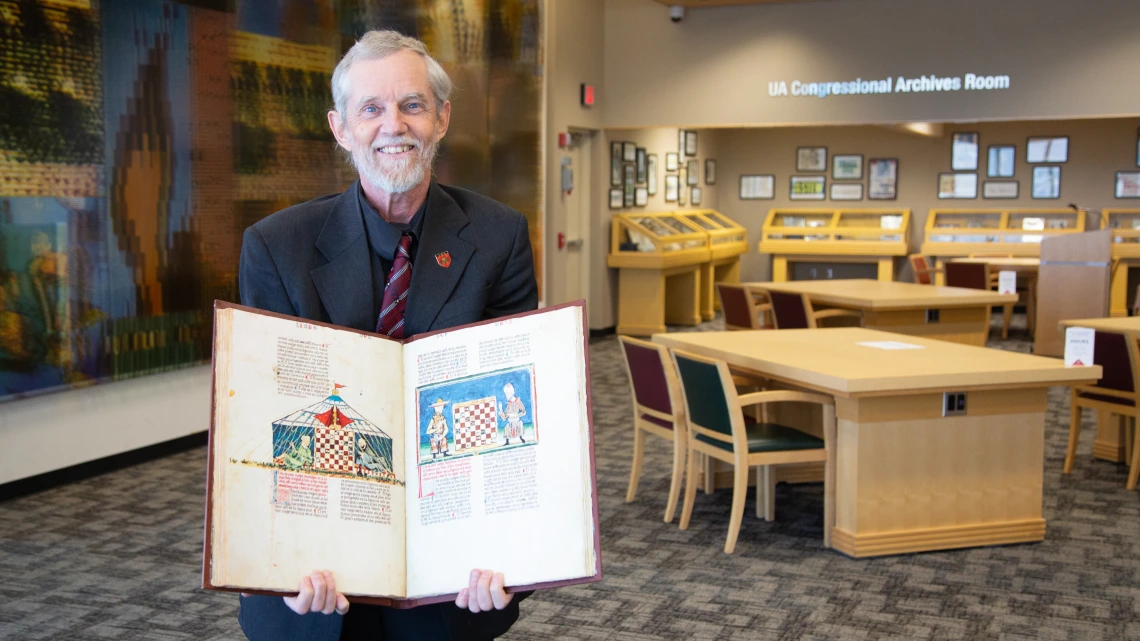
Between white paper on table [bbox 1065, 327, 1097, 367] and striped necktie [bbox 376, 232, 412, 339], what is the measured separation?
12.6 ft

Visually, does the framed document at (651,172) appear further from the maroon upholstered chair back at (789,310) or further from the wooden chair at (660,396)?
the wooden chair at (660,396)

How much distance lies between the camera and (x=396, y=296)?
1.72 metres

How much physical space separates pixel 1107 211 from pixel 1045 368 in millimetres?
10127

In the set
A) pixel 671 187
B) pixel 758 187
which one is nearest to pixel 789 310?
pixel 671 187

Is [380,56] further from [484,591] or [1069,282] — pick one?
[1069,282]

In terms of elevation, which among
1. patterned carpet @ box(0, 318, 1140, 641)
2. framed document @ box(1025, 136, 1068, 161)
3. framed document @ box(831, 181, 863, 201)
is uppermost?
framed document @ box(1025, 136, 1068, 161)

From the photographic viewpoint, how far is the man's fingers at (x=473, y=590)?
4.73ft

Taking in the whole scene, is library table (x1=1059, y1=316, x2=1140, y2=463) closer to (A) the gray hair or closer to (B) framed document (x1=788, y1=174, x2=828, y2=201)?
(A) the gray hair

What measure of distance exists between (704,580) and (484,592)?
2.95m

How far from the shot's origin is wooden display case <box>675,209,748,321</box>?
13250 millimetres

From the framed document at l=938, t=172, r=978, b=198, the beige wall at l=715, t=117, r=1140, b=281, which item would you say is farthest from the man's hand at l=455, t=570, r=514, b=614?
the framed document at l=938, t=172, r=978, b=198

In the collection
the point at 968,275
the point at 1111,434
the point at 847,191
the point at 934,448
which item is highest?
the point at 847,191

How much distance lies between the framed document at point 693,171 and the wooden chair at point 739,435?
984 centimetres

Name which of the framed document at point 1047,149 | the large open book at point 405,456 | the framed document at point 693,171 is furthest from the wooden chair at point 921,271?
the large open book at point 405,456
